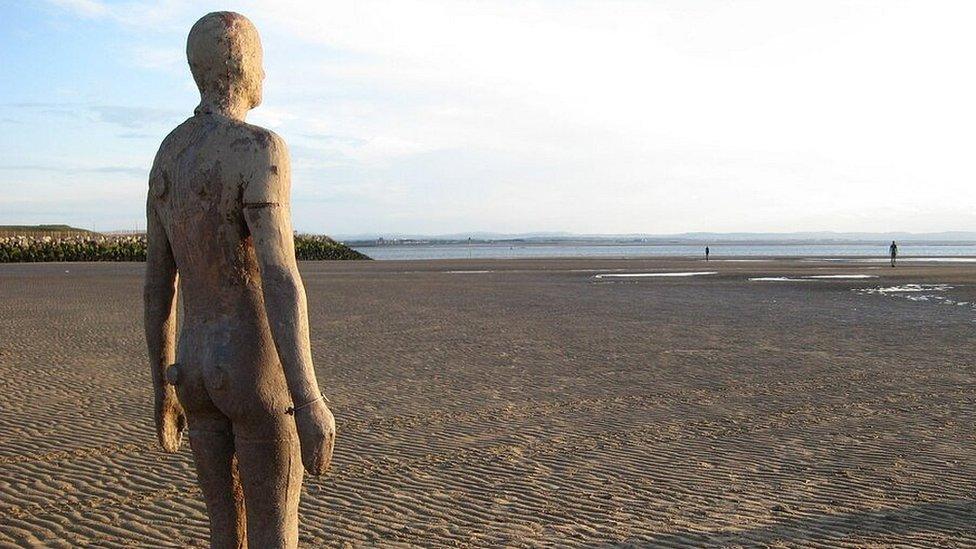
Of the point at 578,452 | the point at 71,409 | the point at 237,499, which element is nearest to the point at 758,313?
the point at 578,452

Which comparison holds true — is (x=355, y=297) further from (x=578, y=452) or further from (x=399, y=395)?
(x=578, y=452)

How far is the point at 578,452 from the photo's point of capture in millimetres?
8359

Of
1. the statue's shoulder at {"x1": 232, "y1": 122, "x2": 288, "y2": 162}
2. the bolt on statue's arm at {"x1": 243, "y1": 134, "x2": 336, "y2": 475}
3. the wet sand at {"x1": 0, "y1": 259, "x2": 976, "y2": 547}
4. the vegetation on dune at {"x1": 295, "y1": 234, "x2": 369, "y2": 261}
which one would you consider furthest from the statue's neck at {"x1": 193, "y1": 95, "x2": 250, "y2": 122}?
the vegetation on dune at {"x1": 295, "y1": 234, "x2": 369, "y2": 261}

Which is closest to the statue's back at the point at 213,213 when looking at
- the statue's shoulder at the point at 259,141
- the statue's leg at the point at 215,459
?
the statue's shoulder at the point at 259,141

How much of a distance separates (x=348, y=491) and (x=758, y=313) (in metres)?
16.5

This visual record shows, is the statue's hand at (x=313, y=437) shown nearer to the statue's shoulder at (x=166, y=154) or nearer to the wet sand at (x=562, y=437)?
the statue's shoulder at (x=166, y=154)

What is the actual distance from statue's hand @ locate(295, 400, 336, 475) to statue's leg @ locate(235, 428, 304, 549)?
9.2 inches

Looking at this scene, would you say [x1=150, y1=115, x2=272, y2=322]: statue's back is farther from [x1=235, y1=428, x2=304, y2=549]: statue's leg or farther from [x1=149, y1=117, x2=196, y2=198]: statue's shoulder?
[x1=235, y1=428, x2=304, y2=549]: statue's leg

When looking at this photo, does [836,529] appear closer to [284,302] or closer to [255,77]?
[284,302]

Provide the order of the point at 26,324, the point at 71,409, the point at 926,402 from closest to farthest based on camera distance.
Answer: the point at 71,409, the point at 926,402, the point at 26,324

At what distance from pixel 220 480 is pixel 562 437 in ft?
19.2

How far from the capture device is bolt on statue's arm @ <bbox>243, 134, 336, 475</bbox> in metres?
3.10

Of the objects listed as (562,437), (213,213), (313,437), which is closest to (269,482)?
(313,437)

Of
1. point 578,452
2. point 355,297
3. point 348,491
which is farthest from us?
point 355,297
